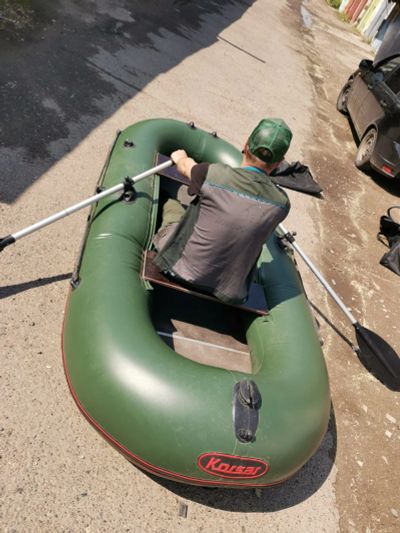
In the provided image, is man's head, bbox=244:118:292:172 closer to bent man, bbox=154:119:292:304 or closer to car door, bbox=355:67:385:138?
bent man, bbox=154:119:292:304

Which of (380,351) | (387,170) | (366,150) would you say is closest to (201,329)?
(380,351)

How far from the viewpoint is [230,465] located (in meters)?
2.79

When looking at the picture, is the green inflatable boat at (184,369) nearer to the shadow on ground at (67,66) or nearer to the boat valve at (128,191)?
the boat valve at (128,191)

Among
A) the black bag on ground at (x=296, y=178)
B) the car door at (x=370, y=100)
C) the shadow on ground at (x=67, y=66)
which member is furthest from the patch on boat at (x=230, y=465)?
the car door at (x=370, y=100)

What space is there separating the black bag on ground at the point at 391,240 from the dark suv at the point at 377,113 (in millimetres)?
1400

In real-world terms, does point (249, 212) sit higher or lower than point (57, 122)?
higher

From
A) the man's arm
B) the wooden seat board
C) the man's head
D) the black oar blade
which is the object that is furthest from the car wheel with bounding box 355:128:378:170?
the man's head

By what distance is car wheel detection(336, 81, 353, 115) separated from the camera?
34.8 ft

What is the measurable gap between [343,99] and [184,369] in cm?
982

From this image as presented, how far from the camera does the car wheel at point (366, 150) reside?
8578 mm

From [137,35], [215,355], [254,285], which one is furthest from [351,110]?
[215,355]

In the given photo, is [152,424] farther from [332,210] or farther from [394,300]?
[332,210]

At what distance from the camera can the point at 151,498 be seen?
124 inches

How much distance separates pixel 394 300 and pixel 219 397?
4281mm
